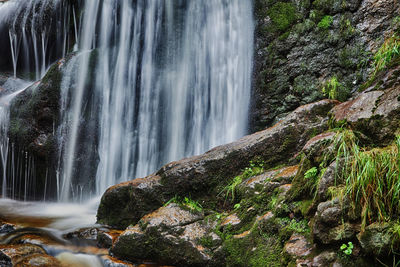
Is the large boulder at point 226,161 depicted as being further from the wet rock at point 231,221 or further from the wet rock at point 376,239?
the wet rock at point 376,239

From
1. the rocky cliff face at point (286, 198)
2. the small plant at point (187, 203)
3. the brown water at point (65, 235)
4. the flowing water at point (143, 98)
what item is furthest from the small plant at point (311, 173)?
the flowing water at point (143, 98)

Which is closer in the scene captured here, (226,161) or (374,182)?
(374,182)

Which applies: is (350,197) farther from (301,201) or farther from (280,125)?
(280,125)

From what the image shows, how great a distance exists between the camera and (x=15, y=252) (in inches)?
169

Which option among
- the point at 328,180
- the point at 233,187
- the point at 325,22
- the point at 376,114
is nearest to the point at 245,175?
the point at 233,187

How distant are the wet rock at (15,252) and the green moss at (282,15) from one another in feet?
27.9

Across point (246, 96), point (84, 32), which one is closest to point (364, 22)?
point (246, 96)

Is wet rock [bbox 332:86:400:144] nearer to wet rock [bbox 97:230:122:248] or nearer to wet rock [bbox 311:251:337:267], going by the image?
wet rock [bbox 311:251:337:267]

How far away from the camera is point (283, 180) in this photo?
157 inches

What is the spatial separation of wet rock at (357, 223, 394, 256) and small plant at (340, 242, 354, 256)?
99mm

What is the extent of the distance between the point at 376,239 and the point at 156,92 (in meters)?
8.67

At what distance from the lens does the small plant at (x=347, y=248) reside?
236 cm

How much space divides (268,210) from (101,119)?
308 inches

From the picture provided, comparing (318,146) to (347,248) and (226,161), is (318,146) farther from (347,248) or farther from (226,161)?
(226,161)
